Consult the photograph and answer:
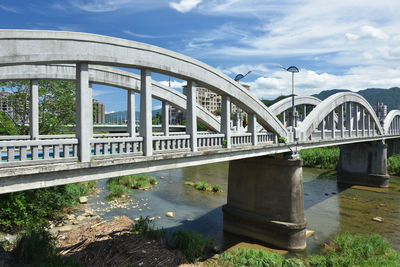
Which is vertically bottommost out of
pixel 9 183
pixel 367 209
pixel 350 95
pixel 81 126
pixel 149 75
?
pixel 367 209

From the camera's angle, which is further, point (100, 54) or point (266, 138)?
point (266, 138)

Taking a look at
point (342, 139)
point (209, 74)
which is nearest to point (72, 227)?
point (209, 74)

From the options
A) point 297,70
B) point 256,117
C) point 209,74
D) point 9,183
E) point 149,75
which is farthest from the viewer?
point 297,70

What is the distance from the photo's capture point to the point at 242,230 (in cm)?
1717

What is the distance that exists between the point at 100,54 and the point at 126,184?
70.4 ft

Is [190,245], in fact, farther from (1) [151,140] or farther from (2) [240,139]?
(1) [151,140]

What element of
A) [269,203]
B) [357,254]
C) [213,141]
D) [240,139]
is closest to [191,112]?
[213,141]

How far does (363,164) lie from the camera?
3403 centimetres

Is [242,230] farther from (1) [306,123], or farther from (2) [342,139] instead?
(2) [342,139]

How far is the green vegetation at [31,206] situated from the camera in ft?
46.6

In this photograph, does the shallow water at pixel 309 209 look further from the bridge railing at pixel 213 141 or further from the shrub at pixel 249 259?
the bridge railing at pixel 213 141

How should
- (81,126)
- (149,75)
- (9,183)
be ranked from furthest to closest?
(149,75)
(81,126)
(9,183)

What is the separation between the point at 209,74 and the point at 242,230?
33.1ft

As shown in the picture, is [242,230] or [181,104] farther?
[181,104]
